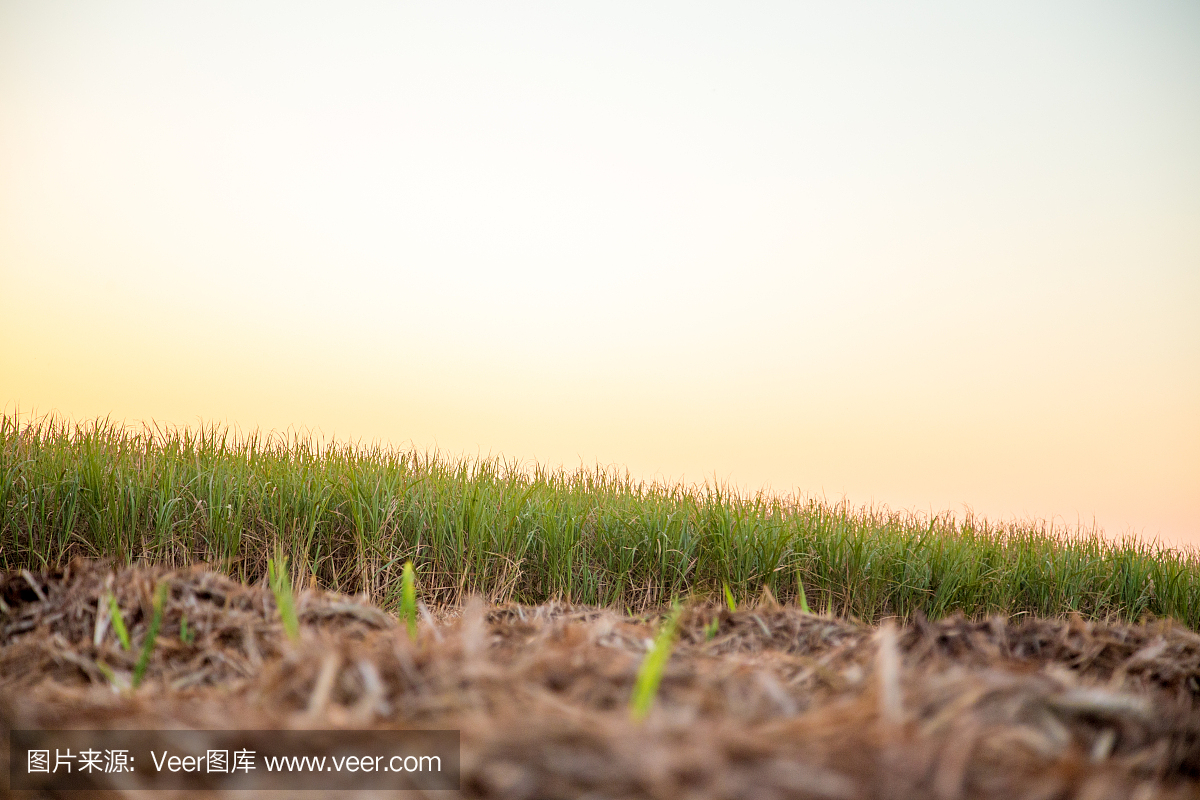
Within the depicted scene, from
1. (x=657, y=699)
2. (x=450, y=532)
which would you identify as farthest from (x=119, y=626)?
(x=450, y=532)

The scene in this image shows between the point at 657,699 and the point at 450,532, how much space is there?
3.93 metres

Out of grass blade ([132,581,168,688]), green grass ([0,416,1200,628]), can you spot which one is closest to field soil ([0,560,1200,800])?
grass blade ([132,581,168,688])

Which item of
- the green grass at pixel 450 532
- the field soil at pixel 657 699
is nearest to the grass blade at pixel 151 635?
the field soil at pixel 657 699

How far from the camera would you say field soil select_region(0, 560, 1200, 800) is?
86cm

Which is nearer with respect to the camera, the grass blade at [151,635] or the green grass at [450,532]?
the grass blade at [151,635]

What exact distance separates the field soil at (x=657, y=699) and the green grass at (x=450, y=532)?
94.8 inches

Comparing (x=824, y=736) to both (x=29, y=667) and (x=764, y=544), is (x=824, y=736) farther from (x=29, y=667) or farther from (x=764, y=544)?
(x=764, y=544)

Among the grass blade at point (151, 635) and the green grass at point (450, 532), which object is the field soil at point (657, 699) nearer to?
the grass blade at point (151, 635)

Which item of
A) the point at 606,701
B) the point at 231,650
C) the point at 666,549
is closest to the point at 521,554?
the point at 666,549

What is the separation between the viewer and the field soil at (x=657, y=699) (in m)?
0.86

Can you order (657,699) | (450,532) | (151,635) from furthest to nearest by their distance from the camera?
(450,532)
(151,635)
(657,699)

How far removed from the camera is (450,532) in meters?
4.86

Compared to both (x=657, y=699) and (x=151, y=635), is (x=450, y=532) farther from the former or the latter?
(x=657, y=699)

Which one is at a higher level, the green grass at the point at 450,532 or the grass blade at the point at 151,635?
the grass blade at the point at 151,635
